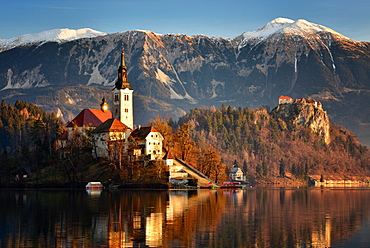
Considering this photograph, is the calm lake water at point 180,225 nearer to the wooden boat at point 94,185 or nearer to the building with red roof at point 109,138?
the wooden boat at point 94,185

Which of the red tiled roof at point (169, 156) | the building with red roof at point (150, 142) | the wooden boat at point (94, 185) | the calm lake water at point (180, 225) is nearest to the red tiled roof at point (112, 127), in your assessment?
the building with red roof at point (150, 142)

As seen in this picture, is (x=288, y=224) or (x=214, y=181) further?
(x=214, y=181)

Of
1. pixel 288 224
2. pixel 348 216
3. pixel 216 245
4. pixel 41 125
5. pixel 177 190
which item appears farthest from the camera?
pixel 41 125

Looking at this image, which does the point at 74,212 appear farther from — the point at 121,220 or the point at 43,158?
the point at 43,158

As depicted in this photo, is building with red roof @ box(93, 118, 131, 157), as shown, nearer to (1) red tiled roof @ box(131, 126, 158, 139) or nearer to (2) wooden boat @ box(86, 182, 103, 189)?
(1) red tiled roof @ box(131, 126, 158, 139)

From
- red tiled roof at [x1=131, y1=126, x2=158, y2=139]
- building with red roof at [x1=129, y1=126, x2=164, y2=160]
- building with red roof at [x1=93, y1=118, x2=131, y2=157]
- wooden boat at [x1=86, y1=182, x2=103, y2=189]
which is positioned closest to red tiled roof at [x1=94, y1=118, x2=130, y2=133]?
building with red roof at [x1=93, y1=118, x2=131, y2=157]

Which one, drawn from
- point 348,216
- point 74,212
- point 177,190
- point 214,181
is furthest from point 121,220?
point 214,181

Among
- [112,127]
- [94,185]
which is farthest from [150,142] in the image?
[94,185]

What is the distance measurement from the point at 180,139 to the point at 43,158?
130 feet

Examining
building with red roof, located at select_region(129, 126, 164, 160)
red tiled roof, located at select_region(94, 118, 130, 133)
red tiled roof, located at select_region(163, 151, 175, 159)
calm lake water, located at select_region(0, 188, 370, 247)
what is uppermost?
red tiled roof, located at select_region(94, 118, 130, 133)

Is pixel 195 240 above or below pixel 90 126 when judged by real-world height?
below

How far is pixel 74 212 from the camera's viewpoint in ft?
295

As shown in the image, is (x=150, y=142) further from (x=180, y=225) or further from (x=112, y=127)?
(x=180, y=225)

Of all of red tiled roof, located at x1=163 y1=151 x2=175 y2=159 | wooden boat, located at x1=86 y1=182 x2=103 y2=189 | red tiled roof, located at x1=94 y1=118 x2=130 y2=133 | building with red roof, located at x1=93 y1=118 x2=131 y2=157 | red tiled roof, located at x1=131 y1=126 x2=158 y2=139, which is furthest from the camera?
red tiled roof, located at x1=94 y1=118 x2=130 y2=133
